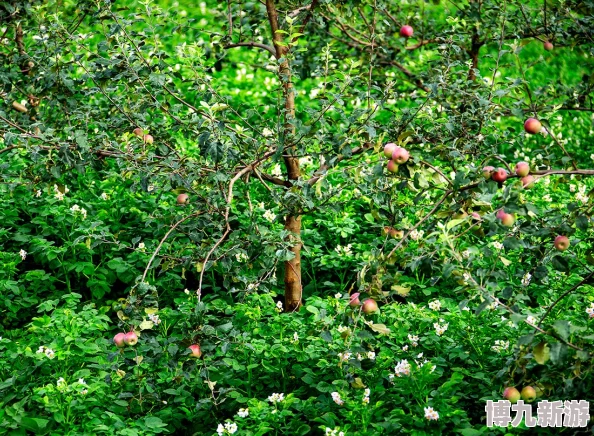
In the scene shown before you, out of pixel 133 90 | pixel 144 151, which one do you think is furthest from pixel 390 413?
pixel 133 90

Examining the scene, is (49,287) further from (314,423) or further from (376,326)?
(376,326)

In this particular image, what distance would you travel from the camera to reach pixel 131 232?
14.3ft

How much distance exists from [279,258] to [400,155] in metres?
0.90

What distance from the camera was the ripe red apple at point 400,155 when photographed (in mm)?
2479

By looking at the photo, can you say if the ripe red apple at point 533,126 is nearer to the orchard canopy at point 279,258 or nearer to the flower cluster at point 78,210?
the orchard canopy at point 279,258

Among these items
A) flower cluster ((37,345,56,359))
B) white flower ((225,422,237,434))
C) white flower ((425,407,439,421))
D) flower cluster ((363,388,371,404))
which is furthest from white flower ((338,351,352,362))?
flower cluster ((37,345,56,359))

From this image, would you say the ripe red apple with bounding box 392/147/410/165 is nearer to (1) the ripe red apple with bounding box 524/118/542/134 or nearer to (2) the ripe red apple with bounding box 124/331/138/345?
(1) the ripe red apple with bounding box 524/118/542/134

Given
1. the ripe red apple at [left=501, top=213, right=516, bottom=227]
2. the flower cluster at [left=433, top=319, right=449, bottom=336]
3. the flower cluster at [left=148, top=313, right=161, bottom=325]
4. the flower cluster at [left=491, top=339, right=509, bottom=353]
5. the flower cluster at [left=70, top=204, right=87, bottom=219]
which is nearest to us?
the ripe red apple at [left=501, top=213, right=516, bottom=227]

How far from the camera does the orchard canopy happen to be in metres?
2.64

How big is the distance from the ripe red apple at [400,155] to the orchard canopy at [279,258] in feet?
0.10

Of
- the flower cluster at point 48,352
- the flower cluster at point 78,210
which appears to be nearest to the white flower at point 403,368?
the flower cluster at point 48,352

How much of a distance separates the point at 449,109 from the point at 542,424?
5.10ft

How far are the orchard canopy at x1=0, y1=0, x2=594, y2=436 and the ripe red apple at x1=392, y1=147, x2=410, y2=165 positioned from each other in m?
0.03

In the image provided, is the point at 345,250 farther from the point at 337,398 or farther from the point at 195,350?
the point at 195,350
